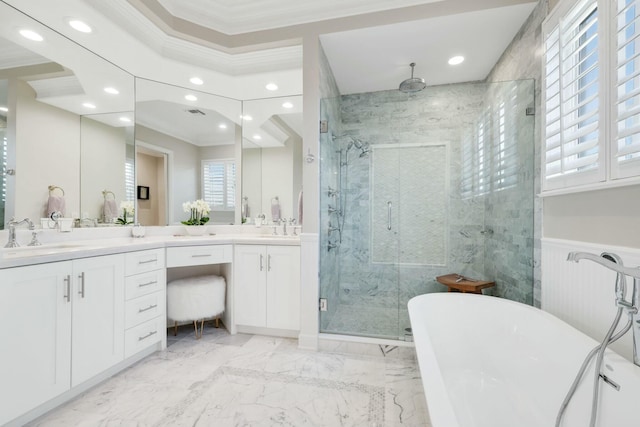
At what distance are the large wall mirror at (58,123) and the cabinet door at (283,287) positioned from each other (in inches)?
63.3

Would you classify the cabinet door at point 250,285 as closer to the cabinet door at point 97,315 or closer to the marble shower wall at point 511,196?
the cabinet door at point 97,315

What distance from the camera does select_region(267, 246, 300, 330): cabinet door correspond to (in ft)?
7.95

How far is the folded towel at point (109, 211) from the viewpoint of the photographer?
248 centimetres

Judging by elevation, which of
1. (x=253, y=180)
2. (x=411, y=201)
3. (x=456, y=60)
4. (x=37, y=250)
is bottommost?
(x=37, y=250)

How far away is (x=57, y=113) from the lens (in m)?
2.12

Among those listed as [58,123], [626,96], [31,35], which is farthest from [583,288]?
[31,35]

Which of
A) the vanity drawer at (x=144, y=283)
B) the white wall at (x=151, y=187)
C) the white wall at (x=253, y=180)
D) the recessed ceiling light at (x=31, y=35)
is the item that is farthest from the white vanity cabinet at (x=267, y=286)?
the recessed ceiling light at (x=31, y=35)

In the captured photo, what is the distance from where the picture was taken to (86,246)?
1.88 meters

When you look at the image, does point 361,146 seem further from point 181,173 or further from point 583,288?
point 583,288

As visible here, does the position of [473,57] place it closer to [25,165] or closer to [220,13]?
[220,13]

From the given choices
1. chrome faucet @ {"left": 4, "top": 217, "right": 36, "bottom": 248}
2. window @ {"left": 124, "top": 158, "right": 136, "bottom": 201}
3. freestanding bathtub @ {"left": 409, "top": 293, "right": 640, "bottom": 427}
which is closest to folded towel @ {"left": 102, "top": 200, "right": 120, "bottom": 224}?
window @ {"left": 124, "top": 158, "right": 136, "bottom": 201}

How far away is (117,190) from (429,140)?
3.18 m

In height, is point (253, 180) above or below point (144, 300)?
above

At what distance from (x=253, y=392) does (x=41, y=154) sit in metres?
2.29
